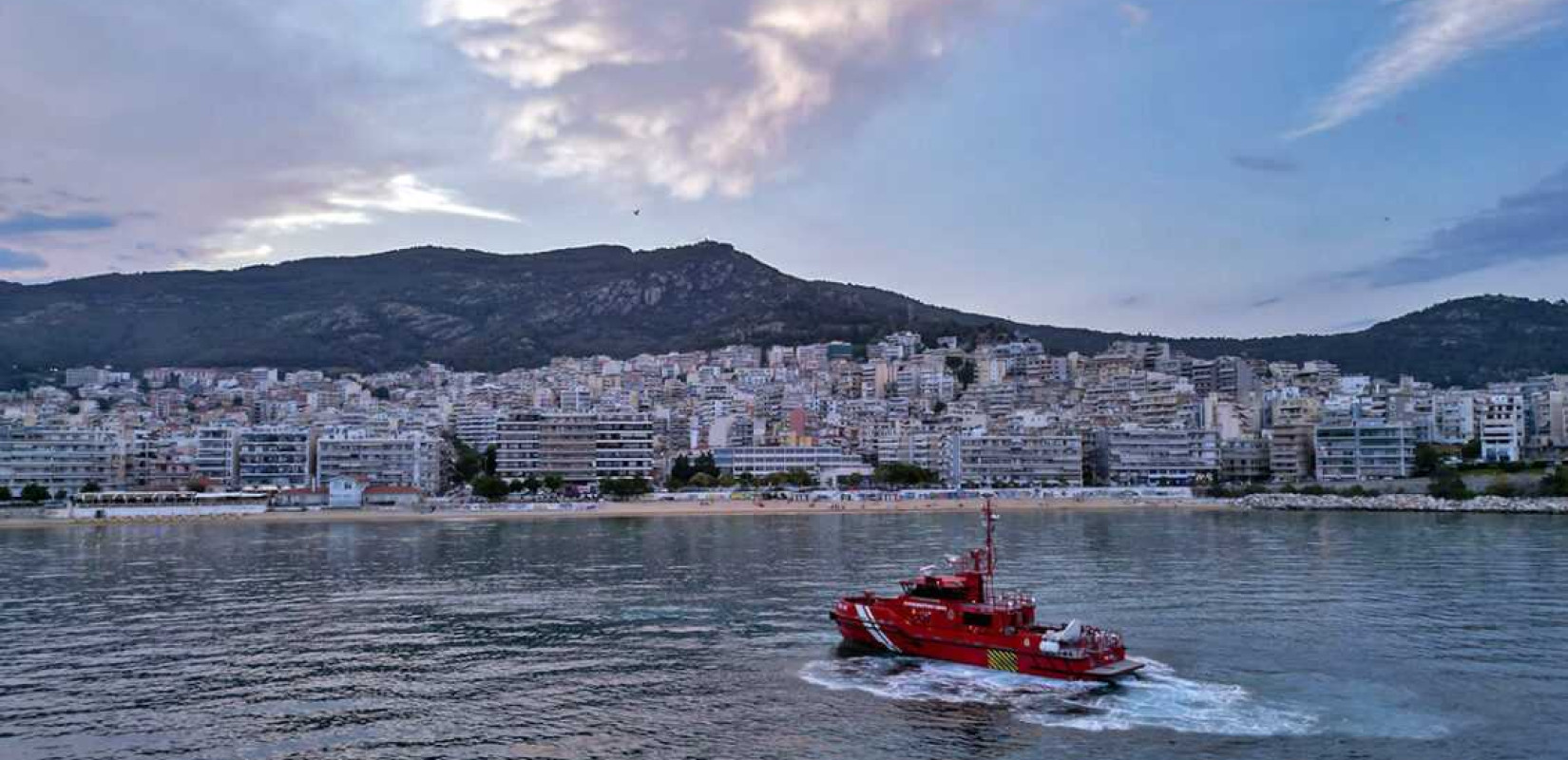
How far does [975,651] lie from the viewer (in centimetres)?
2823

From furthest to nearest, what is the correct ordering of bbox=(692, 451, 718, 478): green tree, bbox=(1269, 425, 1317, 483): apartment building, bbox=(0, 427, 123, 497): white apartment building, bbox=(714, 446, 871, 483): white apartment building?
1. bbox=(714, 446, 871, 483): white apartment building
2. bbox=(692, 451, 718, 478): green tree
3. bbox=(1269, 425, 1317, 483): apartment building
4. bbox=(0, 427, 123, 497): white apartment building

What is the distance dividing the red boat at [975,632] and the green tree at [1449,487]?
76.7 metres

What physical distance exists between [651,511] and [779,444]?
39.1 meters

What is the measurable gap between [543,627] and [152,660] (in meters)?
9.72

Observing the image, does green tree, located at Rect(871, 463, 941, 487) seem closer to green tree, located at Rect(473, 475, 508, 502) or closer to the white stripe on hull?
green tree, located at Rect(473, 475, 508, 502)

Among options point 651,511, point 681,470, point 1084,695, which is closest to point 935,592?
point 1084,695

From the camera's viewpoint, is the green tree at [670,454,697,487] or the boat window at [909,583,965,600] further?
the green tree at [670,454,697,487]

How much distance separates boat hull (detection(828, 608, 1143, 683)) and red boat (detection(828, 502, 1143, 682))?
2 centimetres

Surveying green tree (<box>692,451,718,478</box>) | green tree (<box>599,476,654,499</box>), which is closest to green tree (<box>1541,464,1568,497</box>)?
green tree (<box>692,451,718,478</box>)

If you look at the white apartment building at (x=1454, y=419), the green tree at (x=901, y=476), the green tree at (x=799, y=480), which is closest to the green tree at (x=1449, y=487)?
the white apartment building at (x=1454, y=419)

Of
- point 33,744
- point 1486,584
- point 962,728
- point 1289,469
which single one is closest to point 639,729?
point 962,728

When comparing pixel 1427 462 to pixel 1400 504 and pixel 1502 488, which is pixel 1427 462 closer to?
pixel 1502 488

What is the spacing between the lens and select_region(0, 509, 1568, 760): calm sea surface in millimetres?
21969

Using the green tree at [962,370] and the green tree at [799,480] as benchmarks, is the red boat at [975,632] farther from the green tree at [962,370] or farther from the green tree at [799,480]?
the green tree at [962,370]
